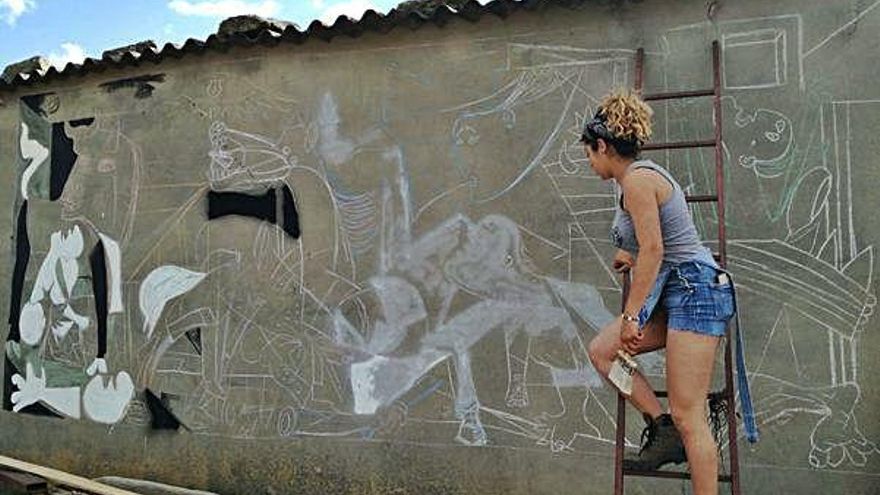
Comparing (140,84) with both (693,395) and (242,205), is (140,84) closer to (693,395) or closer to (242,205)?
(242,205)

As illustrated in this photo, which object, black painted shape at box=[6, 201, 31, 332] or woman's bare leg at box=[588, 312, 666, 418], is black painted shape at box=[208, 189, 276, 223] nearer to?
black painted shape at box=[6, 201, 31, 332]

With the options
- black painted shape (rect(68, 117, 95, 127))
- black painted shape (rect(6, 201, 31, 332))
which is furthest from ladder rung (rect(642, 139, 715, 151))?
black painted shape (rect(6, 201, 31, 332))

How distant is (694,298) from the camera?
3693mm

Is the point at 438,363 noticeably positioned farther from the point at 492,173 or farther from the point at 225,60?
the point at 225,60

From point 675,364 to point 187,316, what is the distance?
4.05 m

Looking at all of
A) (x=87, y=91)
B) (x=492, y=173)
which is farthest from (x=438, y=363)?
(x=87, y=91)

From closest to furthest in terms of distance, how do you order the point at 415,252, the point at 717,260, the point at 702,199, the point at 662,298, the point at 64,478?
the point at 662,298, the point at 717,260, the point at 702,199, the point at 415,252, the point at 64,478

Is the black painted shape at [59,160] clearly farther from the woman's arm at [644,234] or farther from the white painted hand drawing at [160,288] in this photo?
the woman's arm at [644,234]

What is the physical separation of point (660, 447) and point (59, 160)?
552cm

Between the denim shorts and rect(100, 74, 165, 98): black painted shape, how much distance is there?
180 inches

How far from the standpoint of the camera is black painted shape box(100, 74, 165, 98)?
6852 mm

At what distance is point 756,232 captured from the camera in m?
5.04

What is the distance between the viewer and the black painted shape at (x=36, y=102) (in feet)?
24.1

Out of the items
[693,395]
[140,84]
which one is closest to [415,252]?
[693,395]
